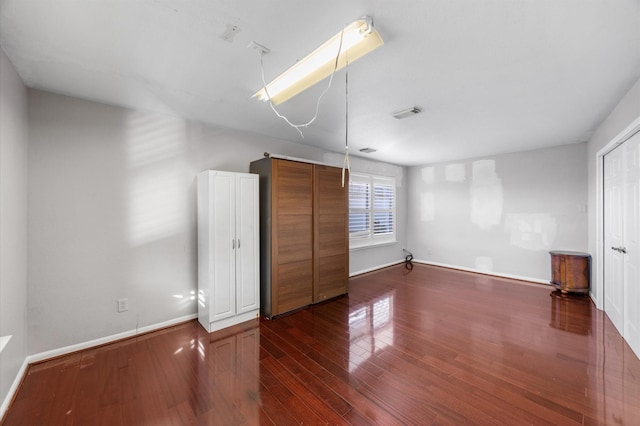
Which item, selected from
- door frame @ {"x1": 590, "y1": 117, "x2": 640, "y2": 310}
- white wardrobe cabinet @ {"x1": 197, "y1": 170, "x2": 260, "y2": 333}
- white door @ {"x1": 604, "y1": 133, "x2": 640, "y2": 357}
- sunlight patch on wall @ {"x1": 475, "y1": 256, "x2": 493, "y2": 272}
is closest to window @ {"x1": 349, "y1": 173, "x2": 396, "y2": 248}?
sunlight patch on wall @ {"x1": 475, "y1": 256, "x2": 493, "y2": 272}

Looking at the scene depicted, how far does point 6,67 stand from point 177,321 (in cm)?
273

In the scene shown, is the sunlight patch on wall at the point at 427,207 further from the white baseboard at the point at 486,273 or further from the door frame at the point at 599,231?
the door frame at the point at 599,231

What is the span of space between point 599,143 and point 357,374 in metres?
4.36

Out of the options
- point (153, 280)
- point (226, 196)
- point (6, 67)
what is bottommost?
point (153, 280)

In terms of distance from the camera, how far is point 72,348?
2459mm

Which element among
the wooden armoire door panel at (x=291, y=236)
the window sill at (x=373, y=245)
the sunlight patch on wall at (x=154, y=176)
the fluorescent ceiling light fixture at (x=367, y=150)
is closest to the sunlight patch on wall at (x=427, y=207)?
the window sill at (x=373, y=245)

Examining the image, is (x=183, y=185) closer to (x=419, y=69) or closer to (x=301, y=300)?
(x=301, y=300)

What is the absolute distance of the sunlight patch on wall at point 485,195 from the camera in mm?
5168

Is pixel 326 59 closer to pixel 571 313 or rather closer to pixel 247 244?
pixel 247 244

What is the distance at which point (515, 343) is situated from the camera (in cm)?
259

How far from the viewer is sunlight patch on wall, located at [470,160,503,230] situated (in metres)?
5.17

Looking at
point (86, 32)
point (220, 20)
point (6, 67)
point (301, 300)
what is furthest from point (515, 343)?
point (6, 67)

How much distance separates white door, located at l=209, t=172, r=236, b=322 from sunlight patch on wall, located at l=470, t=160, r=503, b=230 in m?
5.02

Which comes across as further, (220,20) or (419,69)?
(419,69)
